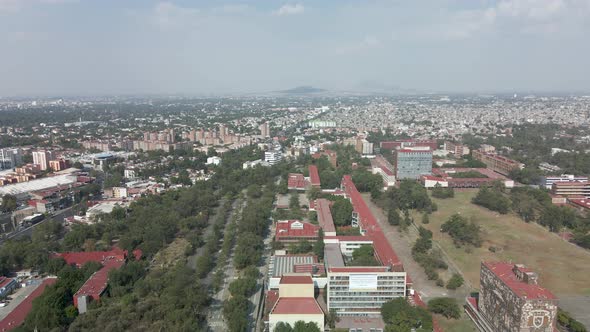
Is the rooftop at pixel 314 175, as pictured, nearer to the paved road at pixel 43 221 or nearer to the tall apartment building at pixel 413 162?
the tall apartment building at pixel 413 162

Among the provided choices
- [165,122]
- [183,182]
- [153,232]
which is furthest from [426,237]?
[165,122]

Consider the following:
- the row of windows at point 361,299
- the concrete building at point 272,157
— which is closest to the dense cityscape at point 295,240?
the row of windows at point 361,299

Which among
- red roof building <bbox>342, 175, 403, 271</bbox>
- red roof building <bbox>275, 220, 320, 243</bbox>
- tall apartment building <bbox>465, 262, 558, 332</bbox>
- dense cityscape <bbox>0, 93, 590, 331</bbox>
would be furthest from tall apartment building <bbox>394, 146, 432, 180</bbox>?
tall apartment building <bbox>465, 262, 558, 332</bbox>

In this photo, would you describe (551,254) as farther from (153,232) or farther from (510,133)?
(510,133)

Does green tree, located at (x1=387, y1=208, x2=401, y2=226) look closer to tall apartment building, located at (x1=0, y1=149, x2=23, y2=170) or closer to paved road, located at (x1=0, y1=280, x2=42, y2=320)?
paved road, located at (x1=0, y1=280, x2=42, y2=320)

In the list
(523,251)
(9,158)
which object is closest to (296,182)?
(523,251)

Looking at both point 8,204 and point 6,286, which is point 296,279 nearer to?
point 6,286
